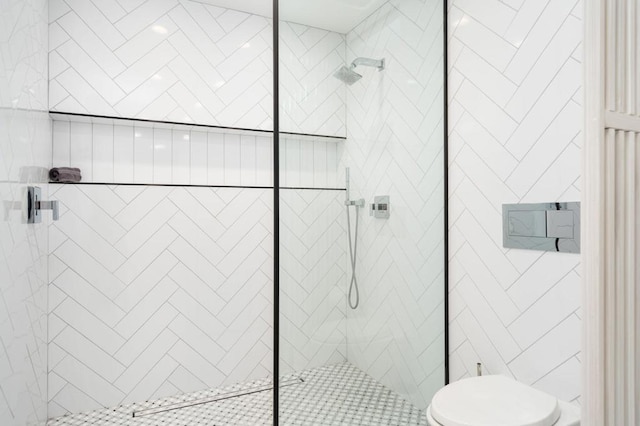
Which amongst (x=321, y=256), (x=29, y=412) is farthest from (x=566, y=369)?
(x=29, y=412)

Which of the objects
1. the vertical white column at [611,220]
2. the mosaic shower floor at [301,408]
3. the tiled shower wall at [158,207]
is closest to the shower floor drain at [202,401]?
the mosaic shower floor at [301,408]

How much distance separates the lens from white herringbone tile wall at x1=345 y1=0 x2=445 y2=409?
5.77 ft

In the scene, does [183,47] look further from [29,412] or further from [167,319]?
[29,412]

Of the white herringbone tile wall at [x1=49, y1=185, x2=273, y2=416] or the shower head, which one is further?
the white herringbone tile wall at [x1=49, y1=185, x2=273, y2=416]

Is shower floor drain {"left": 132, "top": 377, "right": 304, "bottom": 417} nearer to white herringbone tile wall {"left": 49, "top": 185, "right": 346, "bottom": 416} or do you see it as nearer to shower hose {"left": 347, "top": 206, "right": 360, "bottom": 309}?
white herringbone tile wall {"left": 49, "top": 185, "right": 346, "bottom": 416}

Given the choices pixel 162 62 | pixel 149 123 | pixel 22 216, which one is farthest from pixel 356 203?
pixel 162 62

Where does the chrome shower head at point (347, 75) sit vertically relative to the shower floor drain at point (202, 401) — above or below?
above

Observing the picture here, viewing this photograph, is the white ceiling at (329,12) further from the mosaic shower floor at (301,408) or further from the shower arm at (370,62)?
the mosaic shower floor at (301,408)

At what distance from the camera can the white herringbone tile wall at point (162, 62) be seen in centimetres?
221

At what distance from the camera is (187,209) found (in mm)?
2484

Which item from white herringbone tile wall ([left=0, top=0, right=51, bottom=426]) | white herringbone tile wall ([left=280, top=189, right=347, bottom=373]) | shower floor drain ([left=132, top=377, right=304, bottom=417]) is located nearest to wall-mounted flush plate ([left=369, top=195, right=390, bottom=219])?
white herringbone tile wall ([left=280, top=189, right=347, bottom=373])

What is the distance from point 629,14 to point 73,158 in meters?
2.61

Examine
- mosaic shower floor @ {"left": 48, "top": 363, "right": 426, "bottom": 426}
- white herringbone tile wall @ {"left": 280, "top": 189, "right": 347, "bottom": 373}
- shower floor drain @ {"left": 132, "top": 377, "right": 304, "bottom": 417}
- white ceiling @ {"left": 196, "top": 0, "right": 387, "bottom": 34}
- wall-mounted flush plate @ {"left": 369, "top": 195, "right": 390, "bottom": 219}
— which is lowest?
shower floor drain @ {"left": 132, "top": 377, "right": 304, "bottom": 417}

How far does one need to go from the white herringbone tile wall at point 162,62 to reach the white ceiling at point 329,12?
108 cm
